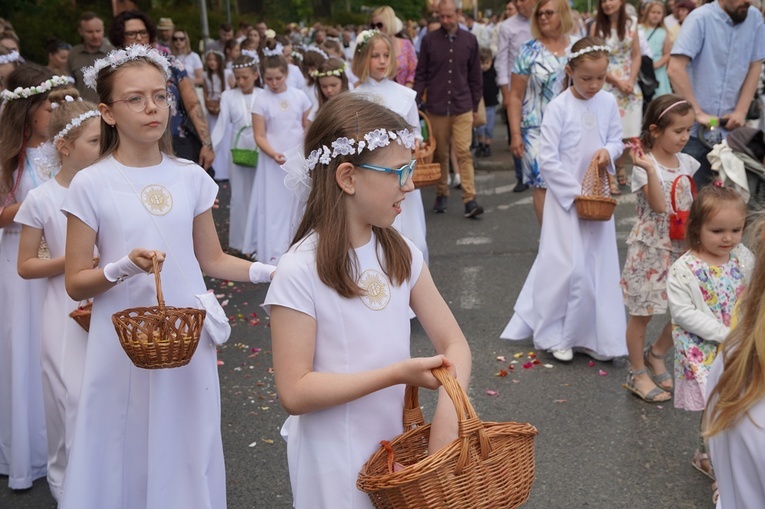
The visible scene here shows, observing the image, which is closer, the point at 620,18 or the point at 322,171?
the point at 322,171

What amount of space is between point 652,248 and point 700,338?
1.21 m

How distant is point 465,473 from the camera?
7.62ft

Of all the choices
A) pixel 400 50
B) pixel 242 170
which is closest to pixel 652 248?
pixel 242 170

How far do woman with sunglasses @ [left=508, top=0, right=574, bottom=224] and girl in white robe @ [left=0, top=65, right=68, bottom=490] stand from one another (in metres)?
3.58

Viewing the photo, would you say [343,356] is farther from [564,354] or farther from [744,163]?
[744,163]

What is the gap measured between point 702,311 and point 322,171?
2.24 meters

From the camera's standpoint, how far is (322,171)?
9.05 feet

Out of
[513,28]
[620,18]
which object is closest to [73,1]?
[513,28]

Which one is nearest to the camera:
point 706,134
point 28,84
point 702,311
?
point 702,311

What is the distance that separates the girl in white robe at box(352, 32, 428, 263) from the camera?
7.24 m

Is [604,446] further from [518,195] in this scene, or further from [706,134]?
[518,195]

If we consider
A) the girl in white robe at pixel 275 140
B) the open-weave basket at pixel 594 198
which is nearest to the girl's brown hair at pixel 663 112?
the open-weave basket at pixel 594 198

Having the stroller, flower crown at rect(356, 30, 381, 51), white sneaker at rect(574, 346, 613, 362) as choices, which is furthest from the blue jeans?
flower crown at rect(356, 30, 381, 51)

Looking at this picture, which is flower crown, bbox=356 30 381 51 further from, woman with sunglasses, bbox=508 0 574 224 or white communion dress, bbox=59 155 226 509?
white communion dress, bbox=59 155 226 509
